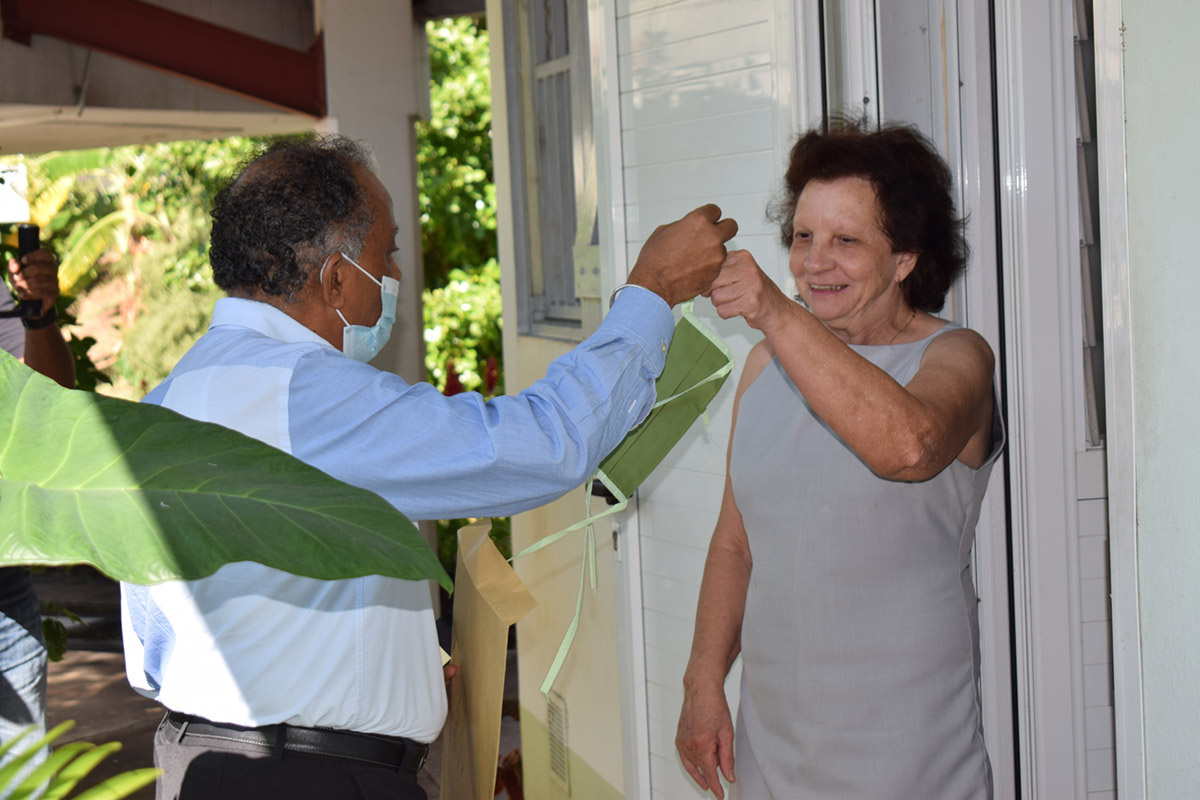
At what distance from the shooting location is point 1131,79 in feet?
4.06

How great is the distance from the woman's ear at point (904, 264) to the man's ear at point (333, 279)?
3.28 ft

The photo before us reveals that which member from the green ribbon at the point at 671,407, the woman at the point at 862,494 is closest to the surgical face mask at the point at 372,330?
the green ribbon at the point at 671,407

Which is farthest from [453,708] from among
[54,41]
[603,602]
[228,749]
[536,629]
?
[54,41]

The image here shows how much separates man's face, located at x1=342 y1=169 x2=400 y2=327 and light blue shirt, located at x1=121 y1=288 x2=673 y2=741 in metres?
0.09

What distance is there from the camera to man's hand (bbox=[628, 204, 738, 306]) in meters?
1.56

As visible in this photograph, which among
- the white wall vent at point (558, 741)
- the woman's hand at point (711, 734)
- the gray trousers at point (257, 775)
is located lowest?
the white wall vent at point (558, 741)

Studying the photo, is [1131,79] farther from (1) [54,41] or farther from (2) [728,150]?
(1) [54,41]

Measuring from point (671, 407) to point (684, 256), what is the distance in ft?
1.57

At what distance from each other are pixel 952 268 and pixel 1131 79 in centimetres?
81

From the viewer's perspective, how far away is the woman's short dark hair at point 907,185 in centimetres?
195

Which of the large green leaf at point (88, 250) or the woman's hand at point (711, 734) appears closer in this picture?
the woman's hand at point (711, 734)

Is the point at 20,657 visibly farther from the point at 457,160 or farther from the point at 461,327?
the point at 457,160

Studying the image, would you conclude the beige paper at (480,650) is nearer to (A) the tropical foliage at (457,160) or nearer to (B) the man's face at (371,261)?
(B) the man's face at (371,261)

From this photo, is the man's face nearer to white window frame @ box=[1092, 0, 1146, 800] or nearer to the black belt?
the black belt
